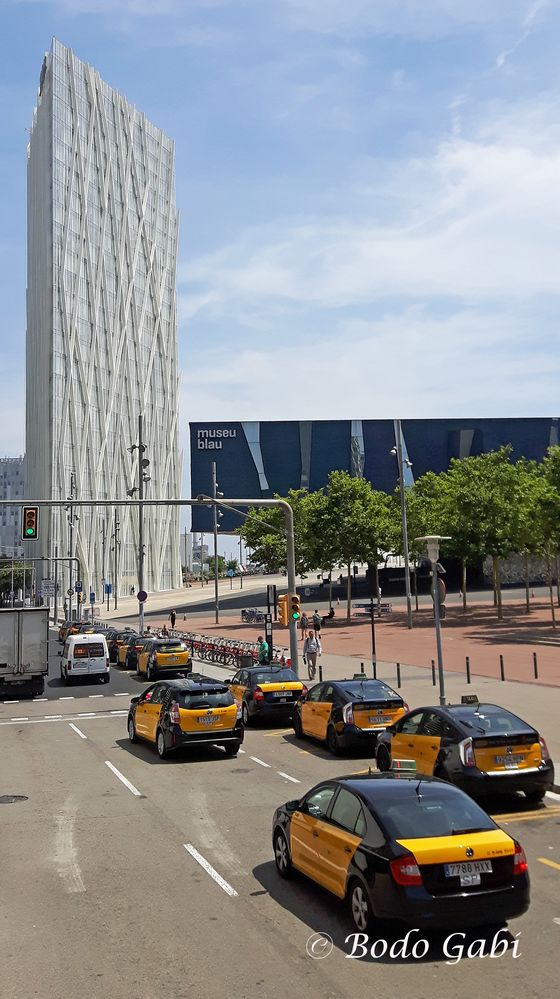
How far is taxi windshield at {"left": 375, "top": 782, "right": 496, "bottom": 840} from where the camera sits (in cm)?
848

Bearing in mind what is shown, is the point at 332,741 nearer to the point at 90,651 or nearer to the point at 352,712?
the point at 352,712

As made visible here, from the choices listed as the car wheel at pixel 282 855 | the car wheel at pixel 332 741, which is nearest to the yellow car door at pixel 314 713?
the car wheel at pixel 332 741

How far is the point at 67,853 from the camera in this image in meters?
11.6

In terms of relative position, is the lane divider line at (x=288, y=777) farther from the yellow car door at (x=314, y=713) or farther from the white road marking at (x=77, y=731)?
the white road marking at (x=77, y=731)

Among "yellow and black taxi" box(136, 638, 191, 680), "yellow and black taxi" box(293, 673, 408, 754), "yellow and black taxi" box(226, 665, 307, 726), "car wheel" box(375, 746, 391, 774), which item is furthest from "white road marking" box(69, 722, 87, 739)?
"yellow and black taxi" box(136, 638, 191, 680)

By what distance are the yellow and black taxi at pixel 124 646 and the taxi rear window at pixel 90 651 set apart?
21.4 ft

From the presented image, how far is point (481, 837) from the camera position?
27.7ft

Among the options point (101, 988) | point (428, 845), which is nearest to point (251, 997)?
point (101, 988)

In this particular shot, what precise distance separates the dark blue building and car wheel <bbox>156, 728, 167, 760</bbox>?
10602cm

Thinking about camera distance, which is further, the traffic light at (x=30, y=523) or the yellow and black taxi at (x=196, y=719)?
the traffic light at (x=30, y=523)

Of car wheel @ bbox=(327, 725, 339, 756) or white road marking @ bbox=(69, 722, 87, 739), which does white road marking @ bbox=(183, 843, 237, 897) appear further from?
white road marking @ bbox=(69, 722, 87, 739)

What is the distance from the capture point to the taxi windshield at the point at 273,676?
23.6 metres

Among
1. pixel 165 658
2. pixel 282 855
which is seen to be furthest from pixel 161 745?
pixel 165 658

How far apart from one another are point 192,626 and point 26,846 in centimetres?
5775
